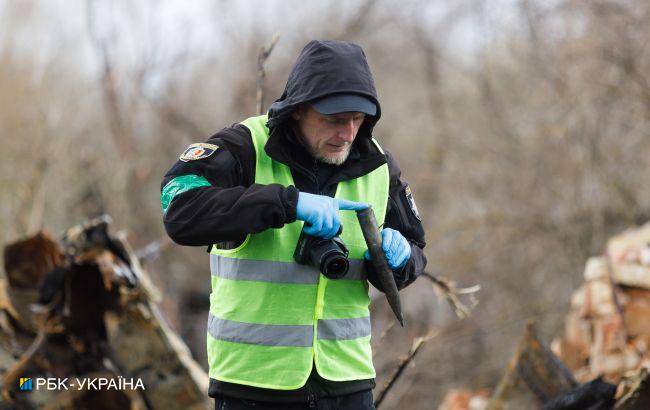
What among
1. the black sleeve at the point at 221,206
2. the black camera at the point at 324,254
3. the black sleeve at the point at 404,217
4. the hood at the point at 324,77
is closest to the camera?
the black sleeve at the point at 221,206

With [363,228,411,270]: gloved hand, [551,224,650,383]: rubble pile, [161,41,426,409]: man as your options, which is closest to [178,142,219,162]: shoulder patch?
[161,41,426,409]: man

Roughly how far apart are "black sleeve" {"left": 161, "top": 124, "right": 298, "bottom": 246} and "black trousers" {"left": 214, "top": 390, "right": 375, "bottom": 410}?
→ 567mm

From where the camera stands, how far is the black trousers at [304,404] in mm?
2922

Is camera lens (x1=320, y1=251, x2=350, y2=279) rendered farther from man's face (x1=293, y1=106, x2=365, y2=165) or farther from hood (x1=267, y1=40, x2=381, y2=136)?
hood (x1=267, y1=40, x2=381, y2=136)

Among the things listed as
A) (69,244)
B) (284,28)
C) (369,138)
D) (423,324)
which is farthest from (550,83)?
(369,138)

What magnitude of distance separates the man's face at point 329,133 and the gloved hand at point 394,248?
1.04 ft

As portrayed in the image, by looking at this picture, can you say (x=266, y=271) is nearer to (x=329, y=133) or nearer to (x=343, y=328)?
(x=343, y=328)

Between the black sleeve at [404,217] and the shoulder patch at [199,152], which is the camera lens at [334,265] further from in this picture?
the shoulder patch at [199,152]

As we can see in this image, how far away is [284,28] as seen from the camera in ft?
47.9

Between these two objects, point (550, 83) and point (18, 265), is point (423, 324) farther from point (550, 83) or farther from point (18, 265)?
point (18, 265)

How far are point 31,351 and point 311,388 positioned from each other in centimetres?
260

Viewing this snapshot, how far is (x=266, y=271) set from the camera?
2.92 metres

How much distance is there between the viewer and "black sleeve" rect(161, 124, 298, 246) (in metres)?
2.73

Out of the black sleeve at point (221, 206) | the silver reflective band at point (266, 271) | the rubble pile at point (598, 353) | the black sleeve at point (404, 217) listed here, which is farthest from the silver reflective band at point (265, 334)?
the rubble pile at point (598, 353)
